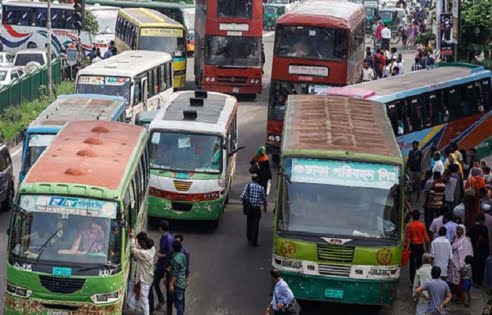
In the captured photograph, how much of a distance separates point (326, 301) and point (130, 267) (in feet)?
9.98

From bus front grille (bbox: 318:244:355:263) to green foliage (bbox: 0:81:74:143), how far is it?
54.0ft

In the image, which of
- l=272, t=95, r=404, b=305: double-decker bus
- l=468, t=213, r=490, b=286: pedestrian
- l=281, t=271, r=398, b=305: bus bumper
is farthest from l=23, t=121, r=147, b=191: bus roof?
l=468, t=213, r=490, b=286: pedestrian

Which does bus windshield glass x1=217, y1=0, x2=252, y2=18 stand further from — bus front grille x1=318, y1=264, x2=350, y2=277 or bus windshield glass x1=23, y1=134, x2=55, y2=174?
bus front grille x1=318, y1=264, x2=350, y2=277

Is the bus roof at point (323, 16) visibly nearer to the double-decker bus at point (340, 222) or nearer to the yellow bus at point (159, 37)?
the yellow bus at point (159, 37)

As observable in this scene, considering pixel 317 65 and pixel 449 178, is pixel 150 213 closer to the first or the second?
pixel 449 178

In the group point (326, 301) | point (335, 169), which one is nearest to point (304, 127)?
point (335, 169)

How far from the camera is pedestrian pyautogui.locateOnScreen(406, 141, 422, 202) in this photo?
1104 inches

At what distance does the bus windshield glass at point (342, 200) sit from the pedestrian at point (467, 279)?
1569 mm

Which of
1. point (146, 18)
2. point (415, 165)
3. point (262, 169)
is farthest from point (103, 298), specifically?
point (146, 18)

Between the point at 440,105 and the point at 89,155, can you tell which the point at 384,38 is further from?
the point at 89,155

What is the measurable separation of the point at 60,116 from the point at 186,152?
2.81 metres

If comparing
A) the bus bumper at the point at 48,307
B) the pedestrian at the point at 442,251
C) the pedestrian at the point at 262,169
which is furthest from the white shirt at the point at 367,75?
the bus bumper at the point at 48,307

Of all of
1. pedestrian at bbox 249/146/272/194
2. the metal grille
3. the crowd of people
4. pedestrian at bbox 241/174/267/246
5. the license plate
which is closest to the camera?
the crowd of people

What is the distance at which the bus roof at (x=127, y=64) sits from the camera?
32.7m
